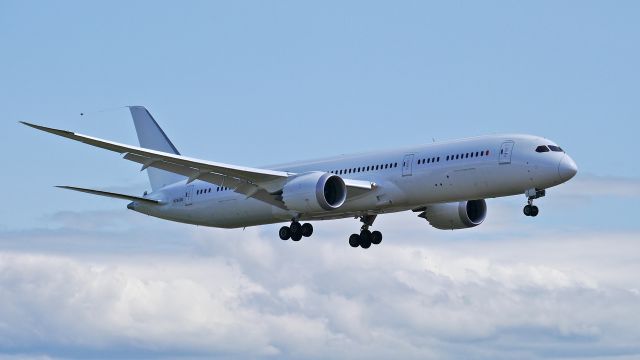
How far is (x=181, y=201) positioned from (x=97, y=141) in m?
15.1

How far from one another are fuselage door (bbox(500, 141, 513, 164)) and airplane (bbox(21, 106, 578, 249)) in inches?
1.8

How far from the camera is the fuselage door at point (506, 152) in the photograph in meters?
62.8

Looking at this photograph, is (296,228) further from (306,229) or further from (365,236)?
(365,236)

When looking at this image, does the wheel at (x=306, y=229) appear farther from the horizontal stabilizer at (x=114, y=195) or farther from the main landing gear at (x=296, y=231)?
the horizontal stabilizer at (x=114, y=195)

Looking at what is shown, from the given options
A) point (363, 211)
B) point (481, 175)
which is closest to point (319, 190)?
point (363, 211)

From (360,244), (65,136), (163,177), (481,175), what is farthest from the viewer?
(163,177)

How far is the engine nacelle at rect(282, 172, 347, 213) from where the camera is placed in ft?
216

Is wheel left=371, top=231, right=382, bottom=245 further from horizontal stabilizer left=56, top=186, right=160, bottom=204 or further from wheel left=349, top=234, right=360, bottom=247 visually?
horizontal stabilizer left=56, top=186, right=160, bottom=204

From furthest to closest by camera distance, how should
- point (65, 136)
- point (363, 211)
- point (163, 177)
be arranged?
1. point (163, 177)
2. point (363, 211)
3. point (65, 136)

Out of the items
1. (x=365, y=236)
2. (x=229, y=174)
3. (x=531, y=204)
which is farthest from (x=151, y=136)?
(x=531, y=204)

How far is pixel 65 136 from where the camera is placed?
58.8 m

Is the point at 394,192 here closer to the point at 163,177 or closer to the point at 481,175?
the point at 481,175

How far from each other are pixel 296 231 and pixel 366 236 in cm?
537

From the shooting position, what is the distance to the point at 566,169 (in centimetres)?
6203
